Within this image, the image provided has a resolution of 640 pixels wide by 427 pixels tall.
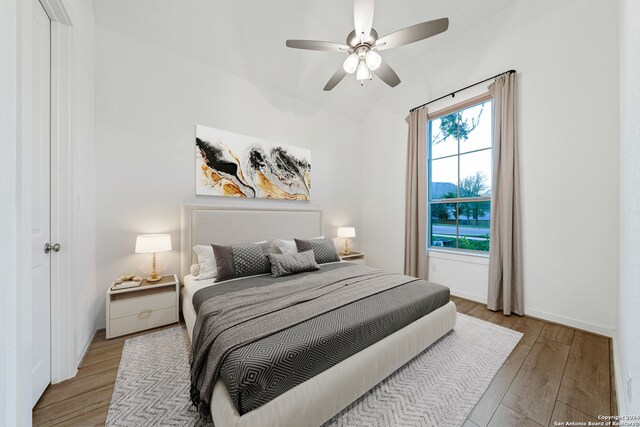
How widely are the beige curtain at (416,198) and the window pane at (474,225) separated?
1.68 ft

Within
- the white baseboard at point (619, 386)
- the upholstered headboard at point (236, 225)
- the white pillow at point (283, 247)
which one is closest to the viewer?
the white baseboard at point (619, 386)

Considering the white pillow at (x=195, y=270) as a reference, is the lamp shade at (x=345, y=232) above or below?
above

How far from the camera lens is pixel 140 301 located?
2.31m

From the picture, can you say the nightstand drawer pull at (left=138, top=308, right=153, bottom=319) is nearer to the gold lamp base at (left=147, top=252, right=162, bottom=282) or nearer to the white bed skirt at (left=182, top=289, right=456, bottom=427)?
the gold lamp base at (left=147, top=252, right=162, bottom=282)

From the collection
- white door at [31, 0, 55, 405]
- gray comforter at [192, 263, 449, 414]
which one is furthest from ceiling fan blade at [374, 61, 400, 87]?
white door at [31, 0, 55, 405]

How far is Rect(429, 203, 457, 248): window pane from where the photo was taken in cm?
363

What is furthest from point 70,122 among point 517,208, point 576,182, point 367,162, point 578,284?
point 578,284

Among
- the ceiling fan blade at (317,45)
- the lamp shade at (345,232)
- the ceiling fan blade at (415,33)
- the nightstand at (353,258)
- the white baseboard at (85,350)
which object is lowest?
the white baseboard at (85,350)

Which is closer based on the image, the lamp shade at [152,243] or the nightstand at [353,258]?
the lamp shade at [152,243]

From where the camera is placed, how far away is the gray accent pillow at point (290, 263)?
8.33 feet

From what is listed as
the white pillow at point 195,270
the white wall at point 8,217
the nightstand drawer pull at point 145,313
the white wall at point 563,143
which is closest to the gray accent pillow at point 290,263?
the white pillow at point 195,270

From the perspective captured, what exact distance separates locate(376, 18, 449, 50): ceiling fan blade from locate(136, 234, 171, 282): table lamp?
284 centimetres

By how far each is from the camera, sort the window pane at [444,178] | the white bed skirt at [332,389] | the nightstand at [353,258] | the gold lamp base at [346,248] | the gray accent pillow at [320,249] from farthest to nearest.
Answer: the gold lamp base at [346,248] → the nightstand at [353,258] → the window pane at [444,178] → the gray accent pillow at [320,249] → the white bed skirt at [332,389]

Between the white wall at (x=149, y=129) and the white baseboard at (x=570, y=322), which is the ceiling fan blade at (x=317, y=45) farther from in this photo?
the white baseboard at (x=570, y=322)
